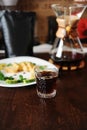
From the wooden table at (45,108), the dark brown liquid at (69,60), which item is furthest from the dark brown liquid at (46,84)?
the dark brown liquid at (69,60)

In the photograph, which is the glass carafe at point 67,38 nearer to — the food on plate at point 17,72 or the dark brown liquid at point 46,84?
the food on plate at point 17,72

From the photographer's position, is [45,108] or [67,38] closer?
[45,108]

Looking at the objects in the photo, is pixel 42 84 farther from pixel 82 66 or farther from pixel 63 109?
pixel 82 66

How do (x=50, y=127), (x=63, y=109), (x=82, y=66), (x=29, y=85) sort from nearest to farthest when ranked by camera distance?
(x=50, y=127) → (x=63, y=109) → (x=29, y=85) → (x=82, y=66)

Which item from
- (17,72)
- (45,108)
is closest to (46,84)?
(45,108)

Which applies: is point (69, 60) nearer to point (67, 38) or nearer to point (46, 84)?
point (67, 38)

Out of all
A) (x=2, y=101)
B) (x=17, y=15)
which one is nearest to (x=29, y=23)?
(x=17, y=15)

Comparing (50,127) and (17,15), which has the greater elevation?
(17,15)
